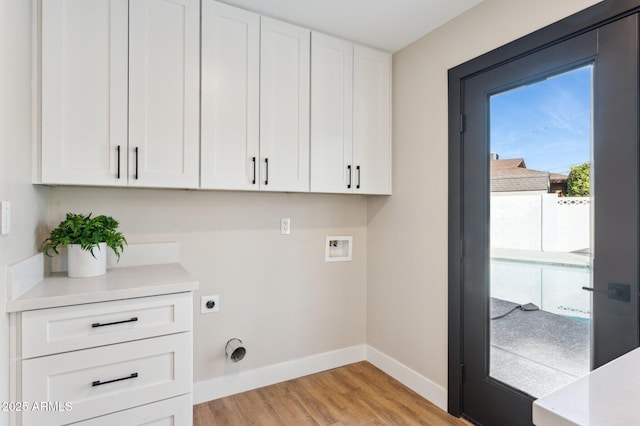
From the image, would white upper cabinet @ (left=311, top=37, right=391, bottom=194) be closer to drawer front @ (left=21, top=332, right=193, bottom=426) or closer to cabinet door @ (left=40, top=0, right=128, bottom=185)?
cabinet door @ (left=40, top=0, right=128, bottom=185)

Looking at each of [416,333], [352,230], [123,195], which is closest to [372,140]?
[352,230]

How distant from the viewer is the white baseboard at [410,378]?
2209 millimetres

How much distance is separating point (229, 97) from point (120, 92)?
0.55 m

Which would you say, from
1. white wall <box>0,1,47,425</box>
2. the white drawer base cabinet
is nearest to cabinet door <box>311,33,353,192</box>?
the white drawer base cabinet

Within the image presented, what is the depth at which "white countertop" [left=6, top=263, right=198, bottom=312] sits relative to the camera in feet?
4.32

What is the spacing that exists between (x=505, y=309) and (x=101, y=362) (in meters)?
1.97

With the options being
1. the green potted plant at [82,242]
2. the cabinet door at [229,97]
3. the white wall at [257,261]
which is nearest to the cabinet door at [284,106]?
the cabinet door at [229,97]

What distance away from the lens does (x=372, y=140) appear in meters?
A: 2.54

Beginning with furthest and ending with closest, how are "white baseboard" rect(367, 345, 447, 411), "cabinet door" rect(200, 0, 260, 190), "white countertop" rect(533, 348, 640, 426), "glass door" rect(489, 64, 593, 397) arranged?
"white baseboard" rect(367, 345, 447, 411), "cabinet door" rect(200, 0, 260, 190), "glass door" rect(489, 64, 593, 397), "white countertop" rect(533, 348, 640, 426)

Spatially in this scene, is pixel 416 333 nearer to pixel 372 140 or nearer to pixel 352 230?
pixel 352 230

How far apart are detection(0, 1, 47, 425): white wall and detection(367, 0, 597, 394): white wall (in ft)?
7.03

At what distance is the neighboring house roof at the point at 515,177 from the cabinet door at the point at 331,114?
919 millimetres

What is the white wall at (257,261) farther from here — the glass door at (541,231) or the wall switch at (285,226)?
the glass door at (541,231)

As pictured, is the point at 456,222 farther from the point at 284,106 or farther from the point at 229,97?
the point at 229,97
